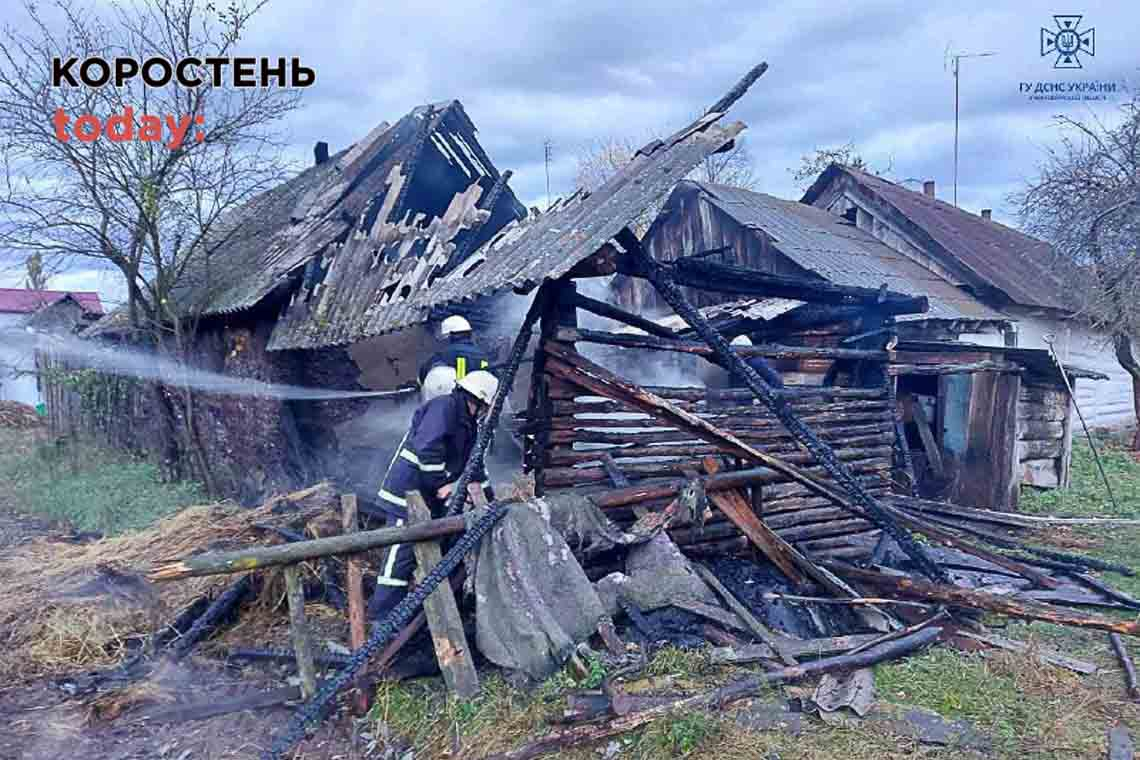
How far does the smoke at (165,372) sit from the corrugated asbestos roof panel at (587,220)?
4197mm

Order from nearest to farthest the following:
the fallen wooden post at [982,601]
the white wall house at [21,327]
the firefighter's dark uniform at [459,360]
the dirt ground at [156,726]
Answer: the dirt ground at [156,726] < the fallen wooden post at [982,601] < the firefighter's dark uniform at [459,360] < the white wall house at [21,327]

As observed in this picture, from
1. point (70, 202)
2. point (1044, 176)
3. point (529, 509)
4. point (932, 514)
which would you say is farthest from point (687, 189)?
point (529, 509)

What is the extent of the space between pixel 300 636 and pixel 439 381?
192 centimetres

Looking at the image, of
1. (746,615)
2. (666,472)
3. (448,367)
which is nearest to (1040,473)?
(666,472)

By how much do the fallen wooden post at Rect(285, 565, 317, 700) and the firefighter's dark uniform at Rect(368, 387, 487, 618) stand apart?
685 millimetres

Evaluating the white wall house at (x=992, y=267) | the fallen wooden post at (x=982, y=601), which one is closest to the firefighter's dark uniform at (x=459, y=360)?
the fallen wooden post at (x=982, y=601)

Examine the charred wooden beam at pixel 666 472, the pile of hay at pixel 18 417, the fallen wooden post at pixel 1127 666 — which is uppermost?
the charred wooden beam at pixel 666 472

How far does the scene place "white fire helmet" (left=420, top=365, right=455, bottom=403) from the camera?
17.5ft

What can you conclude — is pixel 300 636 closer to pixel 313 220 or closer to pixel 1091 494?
pixel 313 220

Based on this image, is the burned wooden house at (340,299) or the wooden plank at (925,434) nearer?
the burned wooden house at (340,299)

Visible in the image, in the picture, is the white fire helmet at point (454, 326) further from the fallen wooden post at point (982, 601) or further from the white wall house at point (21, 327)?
the white wall house at point (21, 327)

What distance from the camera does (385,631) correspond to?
397 cm

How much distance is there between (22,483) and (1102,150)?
18792 mm

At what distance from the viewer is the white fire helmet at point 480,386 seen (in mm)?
4996
